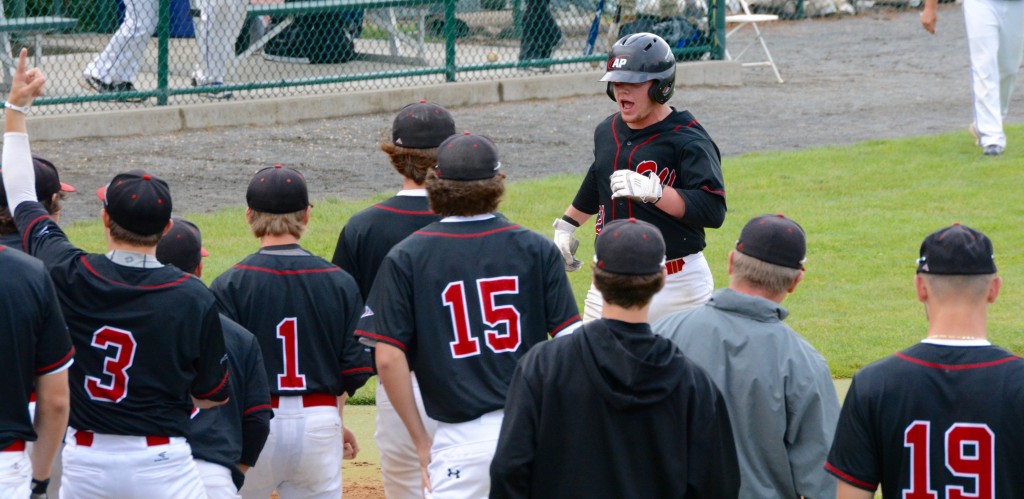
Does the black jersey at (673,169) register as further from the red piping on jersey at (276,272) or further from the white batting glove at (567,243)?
the red piping on jersey at (276,272)

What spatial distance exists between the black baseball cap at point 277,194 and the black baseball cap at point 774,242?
5.04 ft

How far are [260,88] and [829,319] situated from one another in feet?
24.0

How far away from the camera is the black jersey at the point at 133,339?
3.72 m

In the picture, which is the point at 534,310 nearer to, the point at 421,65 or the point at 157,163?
the point at 157,163

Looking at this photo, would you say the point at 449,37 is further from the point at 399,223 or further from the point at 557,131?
the point at 399,223

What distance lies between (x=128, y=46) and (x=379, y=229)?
8.77m

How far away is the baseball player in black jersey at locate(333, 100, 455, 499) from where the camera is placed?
15.1ft

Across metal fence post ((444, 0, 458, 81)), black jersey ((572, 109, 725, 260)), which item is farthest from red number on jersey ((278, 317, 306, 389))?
metal fence post ((444, 0, 458, 81))

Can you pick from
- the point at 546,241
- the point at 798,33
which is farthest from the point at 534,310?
the point at 798,33

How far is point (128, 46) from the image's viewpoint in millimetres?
12594

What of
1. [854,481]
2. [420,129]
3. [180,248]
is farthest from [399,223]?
[854,481]

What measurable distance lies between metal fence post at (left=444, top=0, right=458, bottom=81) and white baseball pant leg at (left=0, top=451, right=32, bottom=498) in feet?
36.9

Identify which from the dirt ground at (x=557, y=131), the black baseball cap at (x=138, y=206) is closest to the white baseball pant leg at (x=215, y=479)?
the black baseball cap at (x=138, y=206)

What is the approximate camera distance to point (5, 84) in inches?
501
